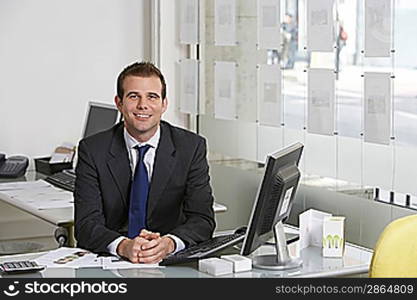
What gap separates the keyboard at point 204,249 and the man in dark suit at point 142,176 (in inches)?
2.8

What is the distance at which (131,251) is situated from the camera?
256cm

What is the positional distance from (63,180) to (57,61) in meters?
1.02

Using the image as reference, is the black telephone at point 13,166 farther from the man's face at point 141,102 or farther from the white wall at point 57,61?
the man's face at point 141,102

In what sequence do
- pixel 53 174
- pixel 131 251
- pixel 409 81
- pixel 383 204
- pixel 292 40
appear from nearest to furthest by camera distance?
pixel 131 251 < pixel 409 81 < pixel 383 204 < pixel 292 40 < pixel 53 174

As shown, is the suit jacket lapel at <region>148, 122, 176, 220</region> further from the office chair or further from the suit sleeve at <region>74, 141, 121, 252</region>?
the office chair

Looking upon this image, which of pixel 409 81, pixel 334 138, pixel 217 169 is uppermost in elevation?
pixel 409 81

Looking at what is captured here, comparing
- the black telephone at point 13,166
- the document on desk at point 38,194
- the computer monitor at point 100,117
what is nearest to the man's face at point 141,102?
the document on desk at point 38,194

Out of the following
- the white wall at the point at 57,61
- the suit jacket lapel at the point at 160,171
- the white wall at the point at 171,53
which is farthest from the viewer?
the white wall at the point at 171,53

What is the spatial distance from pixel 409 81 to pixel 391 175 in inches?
16.6

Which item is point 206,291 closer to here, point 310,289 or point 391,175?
point 310,289

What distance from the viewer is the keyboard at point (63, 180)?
425cm

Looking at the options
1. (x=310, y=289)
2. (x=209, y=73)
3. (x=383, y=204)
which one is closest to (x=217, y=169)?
(x=209, y=73)

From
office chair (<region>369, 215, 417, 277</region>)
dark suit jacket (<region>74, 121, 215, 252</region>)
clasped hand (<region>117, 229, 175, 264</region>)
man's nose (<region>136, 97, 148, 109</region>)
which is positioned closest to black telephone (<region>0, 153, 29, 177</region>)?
dark suit jacket (<region>74, 121, 215, 252</region>)

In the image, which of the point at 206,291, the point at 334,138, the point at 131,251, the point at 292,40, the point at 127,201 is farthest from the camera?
the point at 292,40
